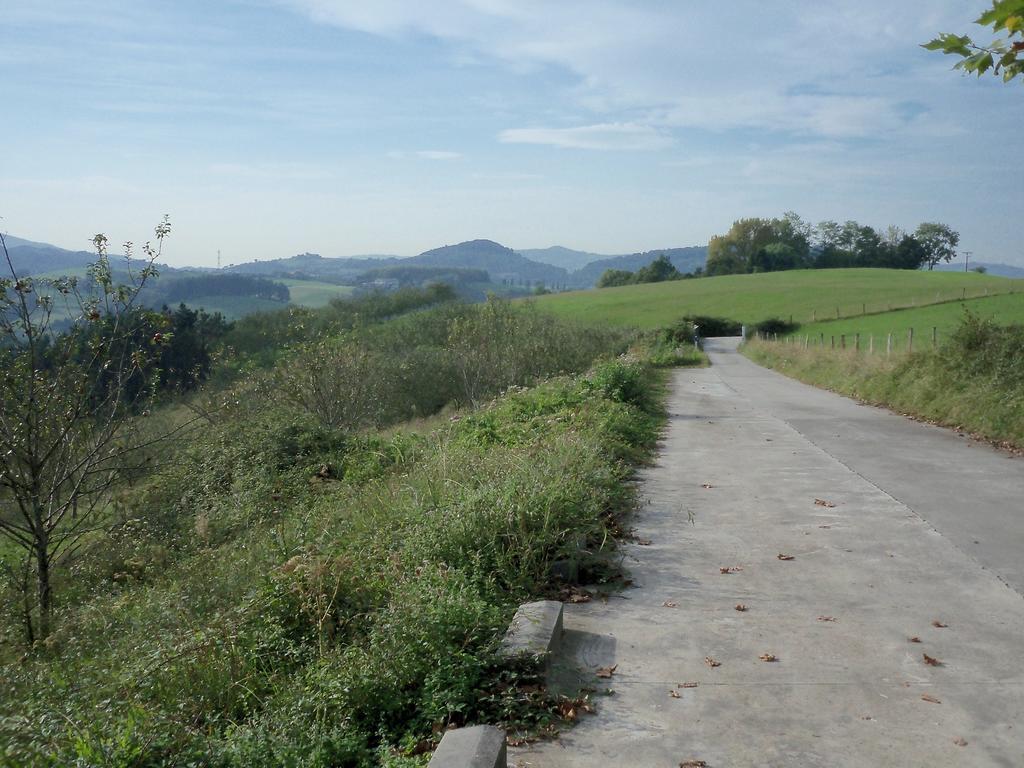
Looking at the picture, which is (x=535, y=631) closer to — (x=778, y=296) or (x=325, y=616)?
(x=325, y=616)

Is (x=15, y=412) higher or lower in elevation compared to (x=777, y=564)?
higher

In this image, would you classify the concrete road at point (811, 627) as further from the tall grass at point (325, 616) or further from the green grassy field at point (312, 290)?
the green grassy field at point (312, 290)

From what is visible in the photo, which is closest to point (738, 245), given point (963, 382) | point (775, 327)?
point (775, 327)

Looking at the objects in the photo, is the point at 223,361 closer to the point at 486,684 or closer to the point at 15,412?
the point at 15,412

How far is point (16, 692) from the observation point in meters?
4.67

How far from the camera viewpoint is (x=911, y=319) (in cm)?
5644

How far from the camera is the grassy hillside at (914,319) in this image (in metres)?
48.6

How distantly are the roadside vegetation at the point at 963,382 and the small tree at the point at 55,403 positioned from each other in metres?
12.5

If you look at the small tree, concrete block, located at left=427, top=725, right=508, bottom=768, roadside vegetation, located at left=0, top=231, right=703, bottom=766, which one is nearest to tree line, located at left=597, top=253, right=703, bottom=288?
roadside vegetation, located at left=0, top=231, right=703, bottom=766

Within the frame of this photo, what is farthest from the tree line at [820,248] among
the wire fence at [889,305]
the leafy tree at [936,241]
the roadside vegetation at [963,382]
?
the roadside vegetation at [963,382]

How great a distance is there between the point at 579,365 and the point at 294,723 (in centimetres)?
4089

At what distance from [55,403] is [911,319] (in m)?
57.0

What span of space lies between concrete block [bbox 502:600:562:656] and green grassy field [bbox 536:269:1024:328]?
205ft

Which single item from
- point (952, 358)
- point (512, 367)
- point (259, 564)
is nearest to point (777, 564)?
point (259, 564)
